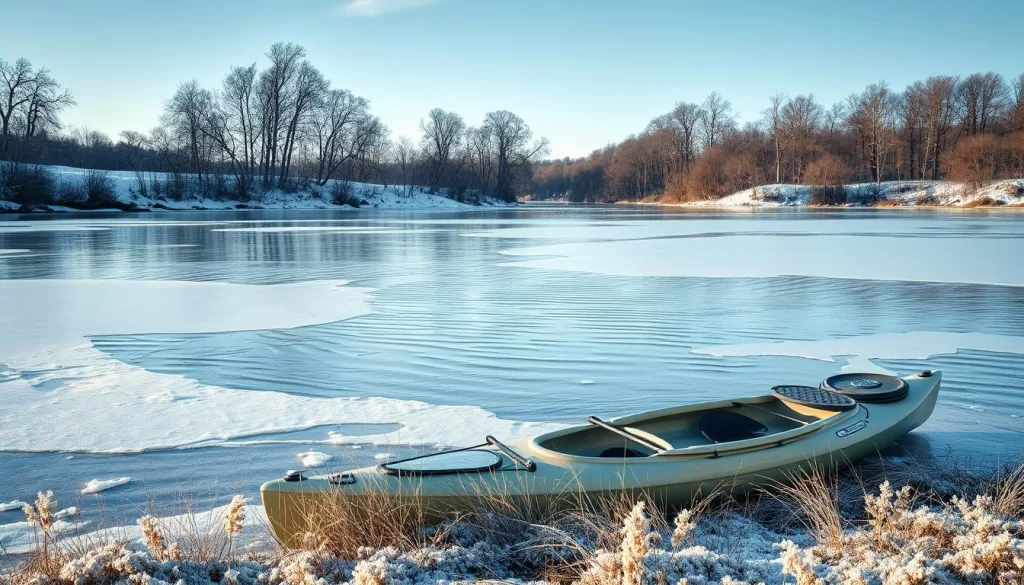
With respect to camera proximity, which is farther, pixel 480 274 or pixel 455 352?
pixel 480 274

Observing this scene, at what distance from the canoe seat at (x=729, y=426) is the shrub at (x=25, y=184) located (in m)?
41.9

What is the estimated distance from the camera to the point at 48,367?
667 cm

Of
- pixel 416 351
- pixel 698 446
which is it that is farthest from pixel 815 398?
pixel 416 351

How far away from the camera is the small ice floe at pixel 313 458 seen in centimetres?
443

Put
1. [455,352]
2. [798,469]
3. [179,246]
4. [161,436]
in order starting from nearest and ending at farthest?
[798,469], [161,436], [455,352], [179,246]

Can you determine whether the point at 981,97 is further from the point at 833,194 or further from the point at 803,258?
the point at 803,258

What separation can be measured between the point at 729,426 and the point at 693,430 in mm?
218

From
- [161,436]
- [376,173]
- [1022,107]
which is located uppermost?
[1022,107]

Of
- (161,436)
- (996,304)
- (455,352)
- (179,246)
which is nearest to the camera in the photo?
(161,436)

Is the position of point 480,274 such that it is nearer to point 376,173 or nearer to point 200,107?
point 200,107

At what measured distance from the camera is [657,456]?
3.71 m

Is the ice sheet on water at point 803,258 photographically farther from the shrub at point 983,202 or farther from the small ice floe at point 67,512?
the shrub at point 983,202

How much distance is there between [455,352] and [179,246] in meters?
15.0

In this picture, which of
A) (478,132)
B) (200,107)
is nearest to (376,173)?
(478,132)
